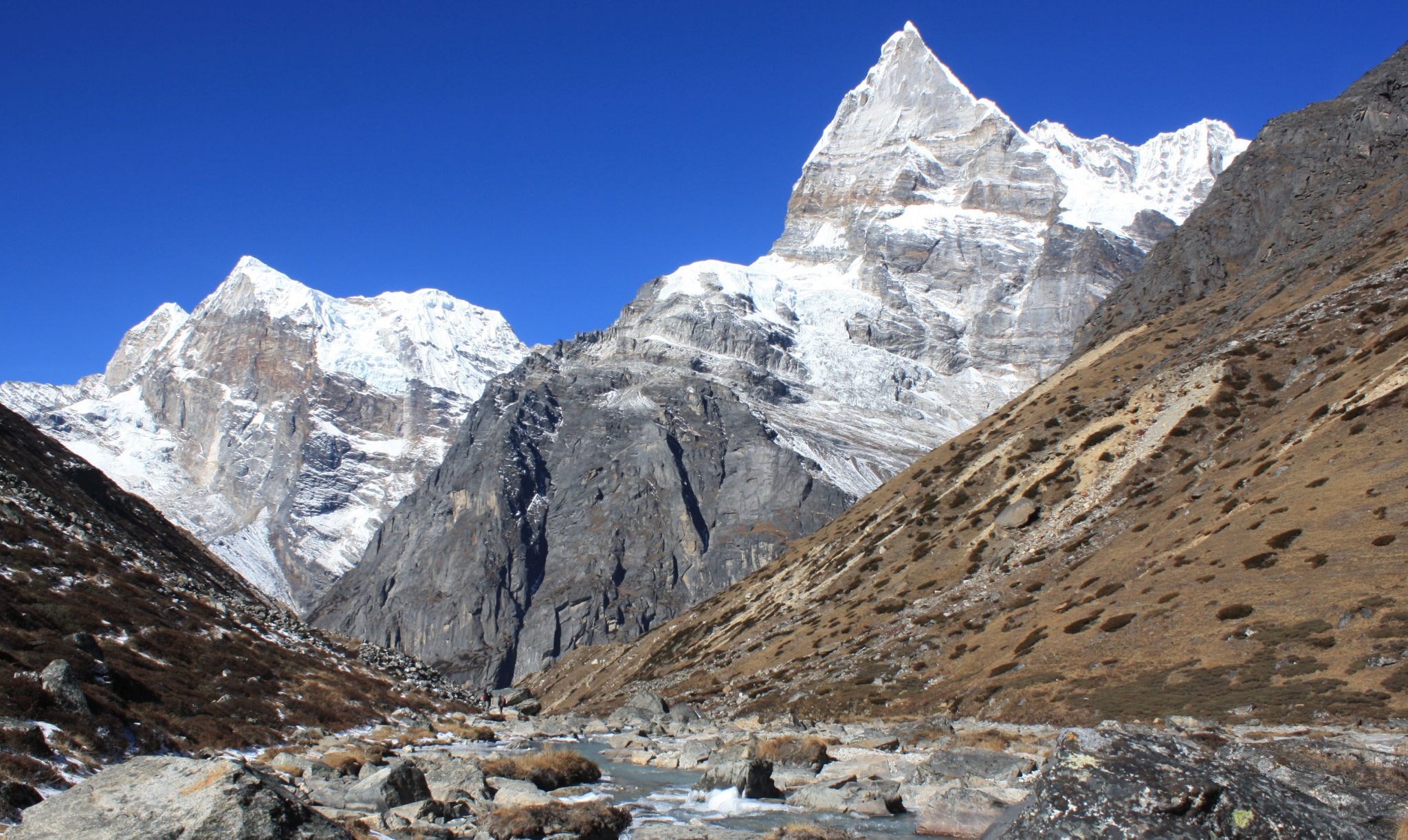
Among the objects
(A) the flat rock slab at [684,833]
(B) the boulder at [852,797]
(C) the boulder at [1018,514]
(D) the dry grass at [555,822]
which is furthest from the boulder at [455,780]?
(C) the boulder at [1018,514]

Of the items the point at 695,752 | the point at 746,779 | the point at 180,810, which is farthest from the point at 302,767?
the point at 695,752

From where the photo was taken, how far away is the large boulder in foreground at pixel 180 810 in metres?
10.9

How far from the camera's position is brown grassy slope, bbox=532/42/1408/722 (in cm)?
3950

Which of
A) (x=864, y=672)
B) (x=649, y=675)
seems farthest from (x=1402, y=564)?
(x=649, y=675)

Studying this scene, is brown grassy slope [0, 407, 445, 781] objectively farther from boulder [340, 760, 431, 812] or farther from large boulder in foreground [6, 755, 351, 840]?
large boulder in foreground [6, 755, 351, 840]

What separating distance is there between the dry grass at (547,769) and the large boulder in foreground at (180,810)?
53.3 ft

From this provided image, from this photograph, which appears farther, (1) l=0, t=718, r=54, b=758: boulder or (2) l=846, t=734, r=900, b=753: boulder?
(2) l=846, t=734, r=900, b=753: boulder

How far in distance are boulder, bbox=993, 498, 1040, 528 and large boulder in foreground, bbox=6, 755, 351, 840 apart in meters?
74.0

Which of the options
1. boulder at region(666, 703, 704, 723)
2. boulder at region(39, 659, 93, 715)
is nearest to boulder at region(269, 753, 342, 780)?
boulder at region(39, 659, 93, 715)

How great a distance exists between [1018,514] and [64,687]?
7125cm

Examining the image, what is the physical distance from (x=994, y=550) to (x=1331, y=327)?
3363cm

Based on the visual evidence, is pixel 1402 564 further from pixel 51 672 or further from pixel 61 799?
pixel 51 672

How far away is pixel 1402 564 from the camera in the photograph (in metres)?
38.0

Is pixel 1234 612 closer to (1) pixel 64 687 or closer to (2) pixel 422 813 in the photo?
(2) pixel 422 813
